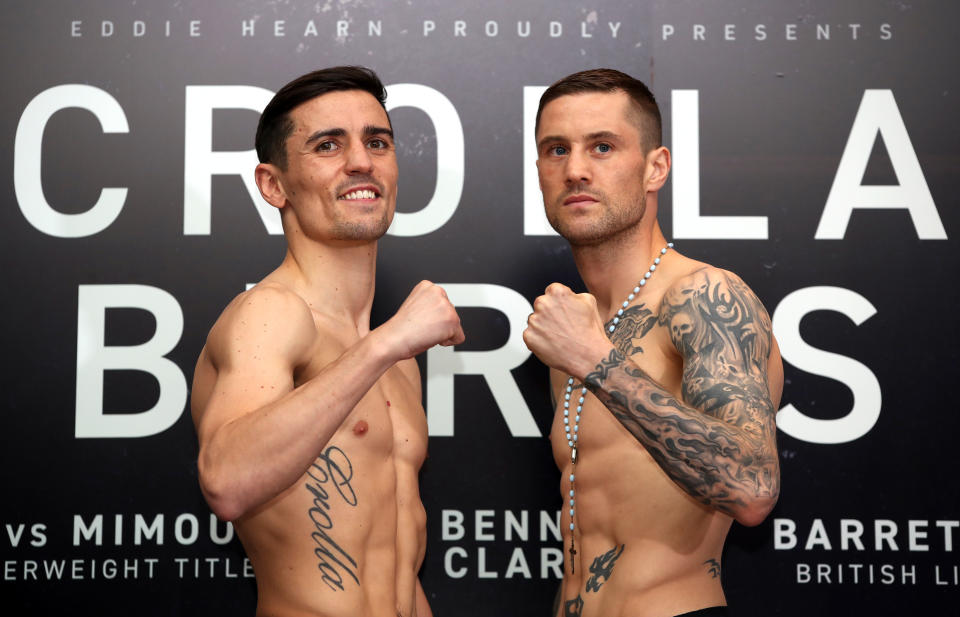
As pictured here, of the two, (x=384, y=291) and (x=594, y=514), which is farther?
(x=384, y=291)

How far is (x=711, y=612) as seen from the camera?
2139 mm

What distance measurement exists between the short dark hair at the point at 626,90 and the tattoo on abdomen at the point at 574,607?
3.58ft

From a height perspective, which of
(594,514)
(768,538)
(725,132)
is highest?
(725,132)

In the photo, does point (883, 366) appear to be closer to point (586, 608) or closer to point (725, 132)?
point (725, 132)

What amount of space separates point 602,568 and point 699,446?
45 centimetres

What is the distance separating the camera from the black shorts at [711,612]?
2113 millimetres

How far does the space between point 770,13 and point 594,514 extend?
1.67 meters

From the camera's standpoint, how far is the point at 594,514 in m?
2.21

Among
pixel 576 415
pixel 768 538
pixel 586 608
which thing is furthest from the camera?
pixel 768 538

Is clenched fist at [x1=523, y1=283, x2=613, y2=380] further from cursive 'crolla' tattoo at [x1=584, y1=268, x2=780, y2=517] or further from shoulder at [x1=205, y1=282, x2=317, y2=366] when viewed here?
shoulder at [x1=205, y1=282, x2=317, y2=366]

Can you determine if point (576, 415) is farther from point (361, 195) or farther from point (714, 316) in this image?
point (361, 195)

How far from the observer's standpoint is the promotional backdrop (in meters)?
2.84

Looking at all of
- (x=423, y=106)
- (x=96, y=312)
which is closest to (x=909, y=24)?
(x=423, y=106)

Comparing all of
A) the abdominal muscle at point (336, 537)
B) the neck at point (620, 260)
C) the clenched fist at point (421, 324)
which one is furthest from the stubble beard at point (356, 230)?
the neck at point (620, 260)
